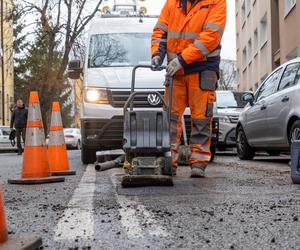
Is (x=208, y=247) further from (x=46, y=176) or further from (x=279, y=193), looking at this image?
(x=46, y=176)

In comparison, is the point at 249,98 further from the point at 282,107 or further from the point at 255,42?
the point at 255,42

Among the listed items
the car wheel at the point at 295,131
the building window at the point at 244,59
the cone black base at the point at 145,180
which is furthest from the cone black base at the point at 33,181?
the building window at the point at 244,59

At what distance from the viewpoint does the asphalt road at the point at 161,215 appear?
313 cm

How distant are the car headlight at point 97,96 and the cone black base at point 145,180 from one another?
3.47 metres

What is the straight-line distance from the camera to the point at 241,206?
4.14 meters

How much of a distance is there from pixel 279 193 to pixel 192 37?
2147mm

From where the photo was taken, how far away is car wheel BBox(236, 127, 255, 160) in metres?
10.4

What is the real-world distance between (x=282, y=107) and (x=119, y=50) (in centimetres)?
294

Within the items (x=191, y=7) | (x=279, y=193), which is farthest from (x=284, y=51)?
(x=279, y=193)

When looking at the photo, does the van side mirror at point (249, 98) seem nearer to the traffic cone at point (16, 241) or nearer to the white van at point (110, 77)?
the white van at point (110, 77)

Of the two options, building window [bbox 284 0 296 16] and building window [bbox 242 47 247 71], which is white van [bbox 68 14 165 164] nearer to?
building window [bbox 284 0 296 16]

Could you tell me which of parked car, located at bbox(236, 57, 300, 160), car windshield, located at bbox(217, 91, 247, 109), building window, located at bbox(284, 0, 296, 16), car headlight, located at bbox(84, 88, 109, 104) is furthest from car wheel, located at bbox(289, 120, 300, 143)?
building window, located at bbox(284, 0, 296, 16)

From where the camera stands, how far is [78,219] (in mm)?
3715

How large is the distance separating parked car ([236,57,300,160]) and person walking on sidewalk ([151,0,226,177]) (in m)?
2.22
